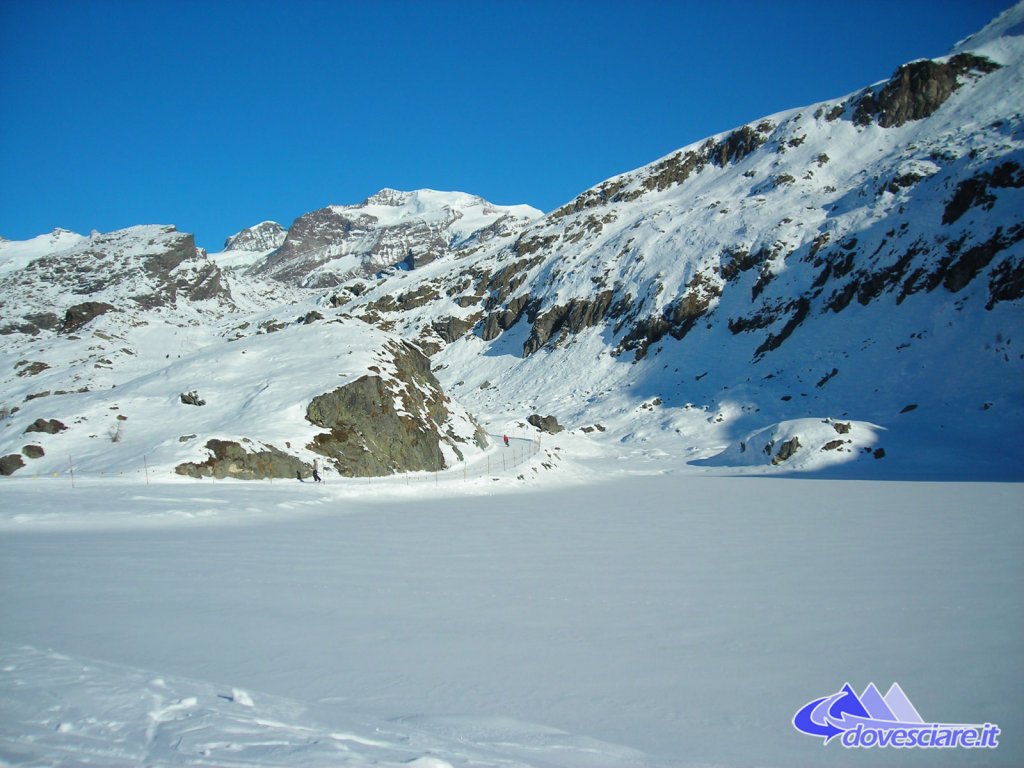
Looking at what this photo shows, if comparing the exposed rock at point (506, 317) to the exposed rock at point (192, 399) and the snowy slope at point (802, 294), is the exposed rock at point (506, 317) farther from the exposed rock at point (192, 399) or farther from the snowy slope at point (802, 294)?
the exposed rock at point (192, 399)

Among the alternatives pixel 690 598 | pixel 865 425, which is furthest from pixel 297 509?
pixel 865 425

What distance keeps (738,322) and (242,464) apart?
52.2m

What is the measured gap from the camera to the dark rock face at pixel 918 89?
235ft

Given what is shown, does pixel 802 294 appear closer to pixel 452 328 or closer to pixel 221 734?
pixel 452 328

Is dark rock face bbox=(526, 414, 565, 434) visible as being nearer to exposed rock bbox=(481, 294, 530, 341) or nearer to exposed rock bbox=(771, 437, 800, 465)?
exposed rock bbox=(771, 437, 800, 465)

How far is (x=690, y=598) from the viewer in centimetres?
836

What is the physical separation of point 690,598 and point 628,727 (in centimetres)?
379

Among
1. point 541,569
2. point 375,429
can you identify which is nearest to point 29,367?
point 375,429

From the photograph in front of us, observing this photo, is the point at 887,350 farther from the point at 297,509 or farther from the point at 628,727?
the point at 628,727

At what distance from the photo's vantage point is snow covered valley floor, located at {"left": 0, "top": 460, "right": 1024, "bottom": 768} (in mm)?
4594

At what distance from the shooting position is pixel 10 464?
26.9 metres

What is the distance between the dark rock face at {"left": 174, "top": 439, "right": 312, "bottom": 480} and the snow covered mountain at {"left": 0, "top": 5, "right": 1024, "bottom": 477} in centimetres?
62

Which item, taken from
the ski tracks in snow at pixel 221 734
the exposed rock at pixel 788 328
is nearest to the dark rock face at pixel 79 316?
the exposed rock at pixel 788 328

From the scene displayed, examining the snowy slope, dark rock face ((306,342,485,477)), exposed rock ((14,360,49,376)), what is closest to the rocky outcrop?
the snowy slope
